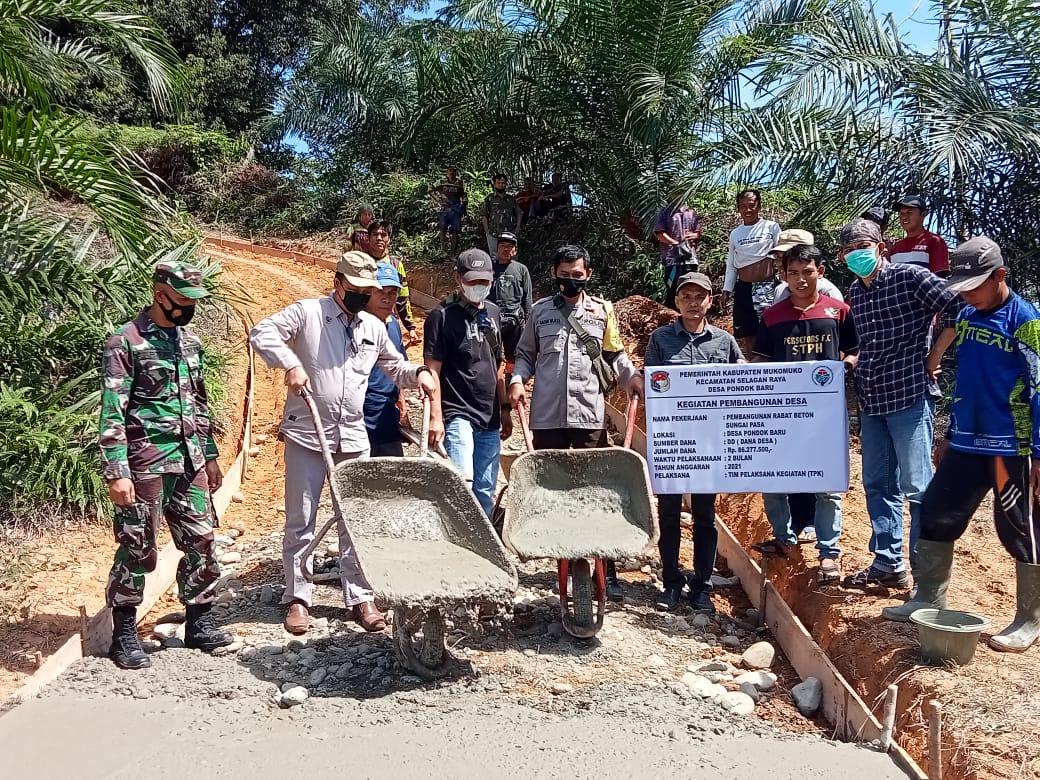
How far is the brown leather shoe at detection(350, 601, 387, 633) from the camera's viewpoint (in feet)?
15.1

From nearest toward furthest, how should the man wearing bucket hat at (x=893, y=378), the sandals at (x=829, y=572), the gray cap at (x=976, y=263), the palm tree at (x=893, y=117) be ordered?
the gray cap at (x=976, y=263), the man wearing bucket hat at (x=893, y=378), the sandals at (x=829, y=572), the palm tree at (x=893, y=117)

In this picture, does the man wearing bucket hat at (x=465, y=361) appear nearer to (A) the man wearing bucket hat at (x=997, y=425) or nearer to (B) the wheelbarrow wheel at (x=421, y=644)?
(B) the wheelbarrow wheel at (x=421, y=644)

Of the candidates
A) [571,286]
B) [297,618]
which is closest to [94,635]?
[297,618]

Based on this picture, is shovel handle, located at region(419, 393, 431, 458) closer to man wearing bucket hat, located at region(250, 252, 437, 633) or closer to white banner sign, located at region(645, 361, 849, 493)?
man wearing bucket hat, located at region(250, 252, 437, 633)

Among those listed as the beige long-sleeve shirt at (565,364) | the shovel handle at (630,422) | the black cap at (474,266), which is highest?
the black cap at (474,266)

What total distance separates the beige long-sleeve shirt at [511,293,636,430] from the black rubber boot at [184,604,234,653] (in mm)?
1928

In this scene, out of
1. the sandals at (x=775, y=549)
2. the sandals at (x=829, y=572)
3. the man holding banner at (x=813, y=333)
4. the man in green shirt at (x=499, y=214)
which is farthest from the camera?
the man in green shirt at (x=499, y=214)

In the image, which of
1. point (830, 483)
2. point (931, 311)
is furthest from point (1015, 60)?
point (830, 483)

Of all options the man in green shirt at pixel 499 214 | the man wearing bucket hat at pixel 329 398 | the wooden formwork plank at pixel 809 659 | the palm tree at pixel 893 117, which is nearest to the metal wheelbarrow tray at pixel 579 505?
the man wearing bucket hat at pixel 329 398

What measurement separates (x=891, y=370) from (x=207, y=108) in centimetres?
2525

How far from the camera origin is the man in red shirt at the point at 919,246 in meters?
6.16

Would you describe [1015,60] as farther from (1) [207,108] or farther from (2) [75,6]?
(1) [207,108]

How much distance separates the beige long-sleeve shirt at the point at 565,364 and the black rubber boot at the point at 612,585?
912mm

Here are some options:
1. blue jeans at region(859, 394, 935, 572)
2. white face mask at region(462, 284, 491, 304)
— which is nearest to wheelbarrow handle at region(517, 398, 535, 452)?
white face mask at region(462, 284, 491, 304)
